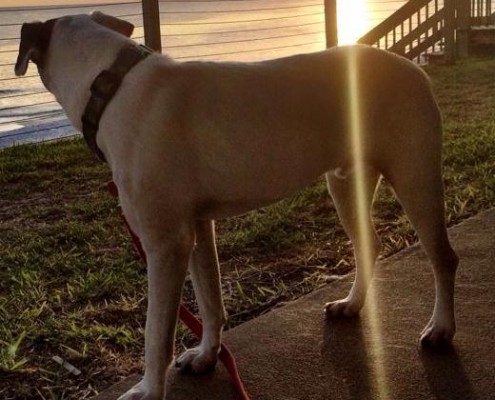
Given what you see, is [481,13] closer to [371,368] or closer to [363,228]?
[363,228]

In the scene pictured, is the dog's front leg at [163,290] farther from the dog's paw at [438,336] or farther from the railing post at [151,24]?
the railing post at [151,24]

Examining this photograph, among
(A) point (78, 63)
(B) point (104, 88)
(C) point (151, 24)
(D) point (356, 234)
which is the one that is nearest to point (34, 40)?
(A) point (78, 63)

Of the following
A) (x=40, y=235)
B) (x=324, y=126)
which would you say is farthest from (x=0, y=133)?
(x=324, y=126)

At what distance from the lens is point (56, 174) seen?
6758 millimetres

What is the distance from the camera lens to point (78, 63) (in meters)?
2.77

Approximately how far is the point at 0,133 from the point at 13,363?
281 inches

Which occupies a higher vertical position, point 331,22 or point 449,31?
point 331,22

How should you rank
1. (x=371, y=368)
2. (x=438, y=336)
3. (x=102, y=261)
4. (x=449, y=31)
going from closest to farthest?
(x=371, y=368) < (x=438, y=336) < (x=102, y=261) < (x=449, y=31)

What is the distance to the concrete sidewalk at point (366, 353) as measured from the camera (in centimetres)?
287

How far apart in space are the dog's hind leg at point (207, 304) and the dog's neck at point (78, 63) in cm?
68

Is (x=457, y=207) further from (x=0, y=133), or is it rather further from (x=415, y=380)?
(x=0, y=133)

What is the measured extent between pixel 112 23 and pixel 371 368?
164 centimetres

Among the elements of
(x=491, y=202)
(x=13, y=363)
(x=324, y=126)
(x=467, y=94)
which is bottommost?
(x=467, y=94)

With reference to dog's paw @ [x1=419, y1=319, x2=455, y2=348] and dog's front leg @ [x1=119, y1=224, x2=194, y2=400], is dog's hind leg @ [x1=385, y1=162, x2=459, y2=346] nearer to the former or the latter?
dog's paw @ [x1=419, y1=319, x2=455, y2=348]
